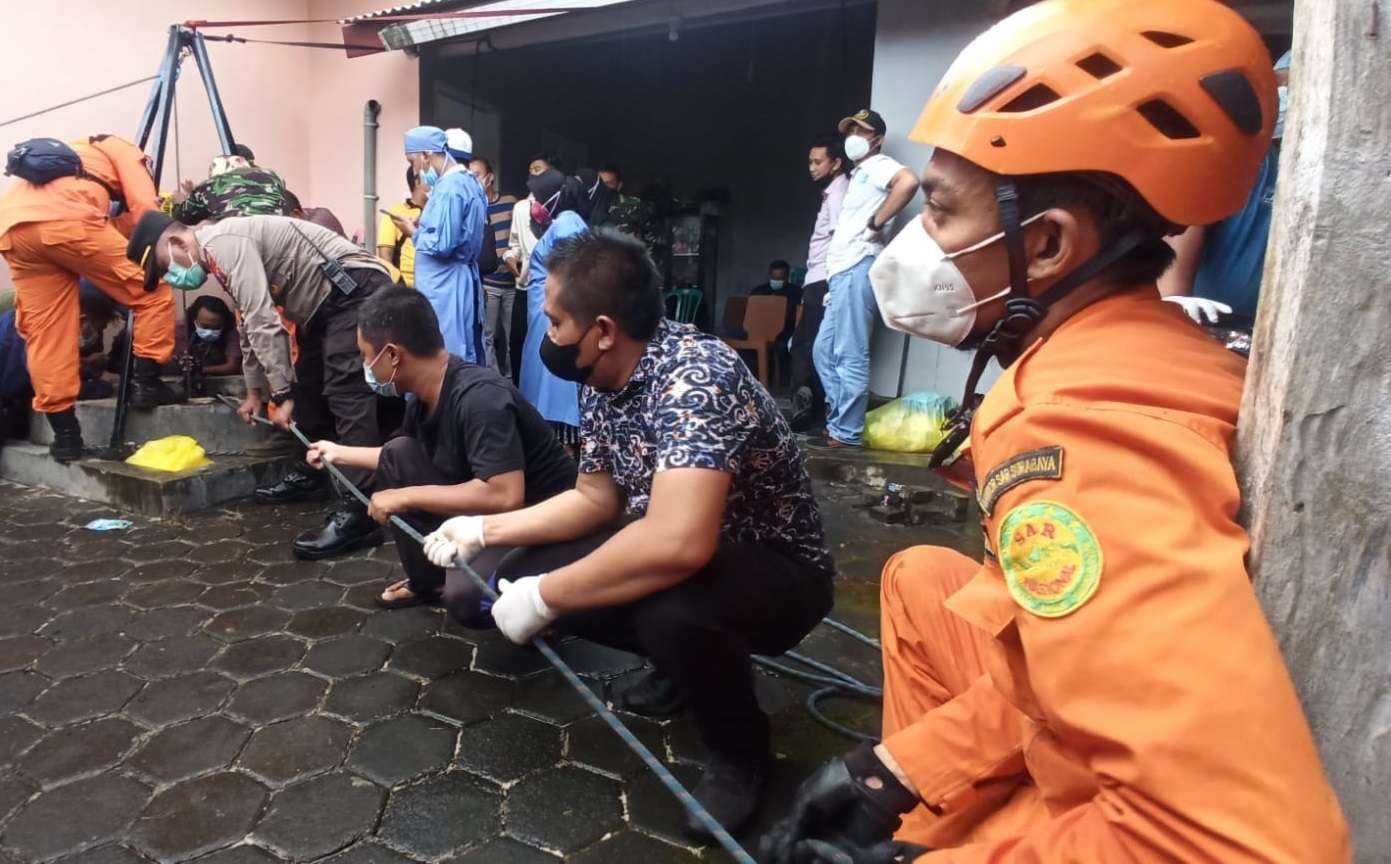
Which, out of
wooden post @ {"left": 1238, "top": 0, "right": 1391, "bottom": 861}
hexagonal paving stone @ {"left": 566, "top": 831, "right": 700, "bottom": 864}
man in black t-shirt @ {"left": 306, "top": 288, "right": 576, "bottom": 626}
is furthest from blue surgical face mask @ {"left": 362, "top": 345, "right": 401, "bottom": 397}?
wooden post @ {"left": 1238, "top": 0, "right": 1391, "bottom": 861}

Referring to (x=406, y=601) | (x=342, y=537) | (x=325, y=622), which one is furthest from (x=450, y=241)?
(x=325, y=622)

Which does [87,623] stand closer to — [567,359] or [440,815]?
[440,815]

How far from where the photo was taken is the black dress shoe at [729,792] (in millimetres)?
2070

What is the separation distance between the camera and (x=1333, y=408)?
39.8 inches

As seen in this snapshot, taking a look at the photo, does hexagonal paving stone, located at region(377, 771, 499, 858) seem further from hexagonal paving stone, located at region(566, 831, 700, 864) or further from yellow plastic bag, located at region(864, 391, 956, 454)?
yellow plastic bag, located at region(864, 391, 956, 454)

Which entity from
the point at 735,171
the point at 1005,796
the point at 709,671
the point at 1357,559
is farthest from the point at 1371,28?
the point at 735,171

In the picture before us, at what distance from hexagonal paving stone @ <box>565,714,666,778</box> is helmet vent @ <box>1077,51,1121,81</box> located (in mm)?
2063

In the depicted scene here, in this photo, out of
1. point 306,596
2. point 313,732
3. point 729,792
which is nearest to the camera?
point 729,792

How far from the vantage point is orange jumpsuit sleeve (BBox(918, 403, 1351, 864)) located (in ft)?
2.62

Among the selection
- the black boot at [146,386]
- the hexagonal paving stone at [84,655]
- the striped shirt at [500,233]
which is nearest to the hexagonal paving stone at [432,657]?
the hexagonal paving stone at [84,655]

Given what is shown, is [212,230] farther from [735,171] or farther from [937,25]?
[735,171]

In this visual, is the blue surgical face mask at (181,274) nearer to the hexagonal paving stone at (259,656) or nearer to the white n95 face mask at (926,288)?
the hexagonal paving stone at (259,656)

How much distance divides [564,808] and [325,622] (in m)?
1.70

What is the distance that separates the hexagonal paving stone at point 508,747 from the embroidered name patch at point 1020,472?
1795 mm
